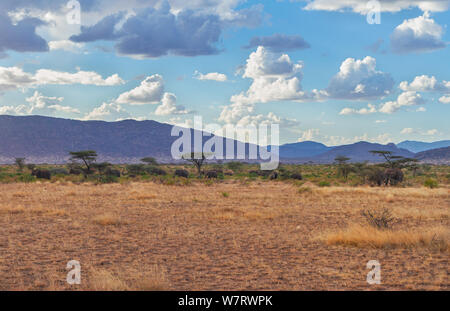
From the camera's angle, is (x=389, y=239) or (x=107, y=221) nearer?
(x=389, y=239)

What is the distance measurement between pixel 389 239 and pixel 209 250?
445 centimetres

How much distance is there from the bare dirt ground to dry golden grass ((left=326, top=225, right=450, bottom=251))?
0.04 m

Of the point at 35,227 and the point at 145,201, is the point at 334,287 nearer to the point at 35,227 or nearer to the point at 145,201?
the point at 35,227

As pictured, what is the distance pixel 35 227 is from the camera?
1419 centimetres

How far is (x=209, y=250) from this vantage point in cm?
1084

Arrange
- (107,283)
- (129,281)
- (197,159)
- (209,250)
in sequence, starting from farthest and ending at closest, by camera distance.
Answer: (197,159) → (209,250) → (129,281) → (107,283)

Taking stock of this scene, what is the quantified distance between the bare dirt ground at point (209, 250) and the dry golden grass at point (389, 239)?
45 millimetres

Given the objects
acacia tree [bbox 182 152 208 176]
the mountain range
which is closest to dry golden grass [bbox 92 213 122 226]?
acacia tree [bbox 182 152 208 176]

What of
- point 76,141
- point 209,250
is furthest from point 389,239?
point 76,141

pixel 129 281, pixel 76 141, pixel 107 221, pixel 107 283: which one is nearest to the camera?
pixel 107 283

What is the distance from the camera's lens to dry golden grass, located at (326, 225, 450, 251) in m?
10.9

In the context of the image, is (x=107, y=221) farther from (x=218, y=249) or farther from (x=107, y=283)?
(x=107, y=283)

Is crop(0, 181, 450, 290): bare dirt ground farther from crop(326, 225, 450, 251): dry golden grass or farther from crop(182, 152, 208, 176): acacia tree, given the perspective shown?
crop(182, 152, 208, 176): acacia tree
